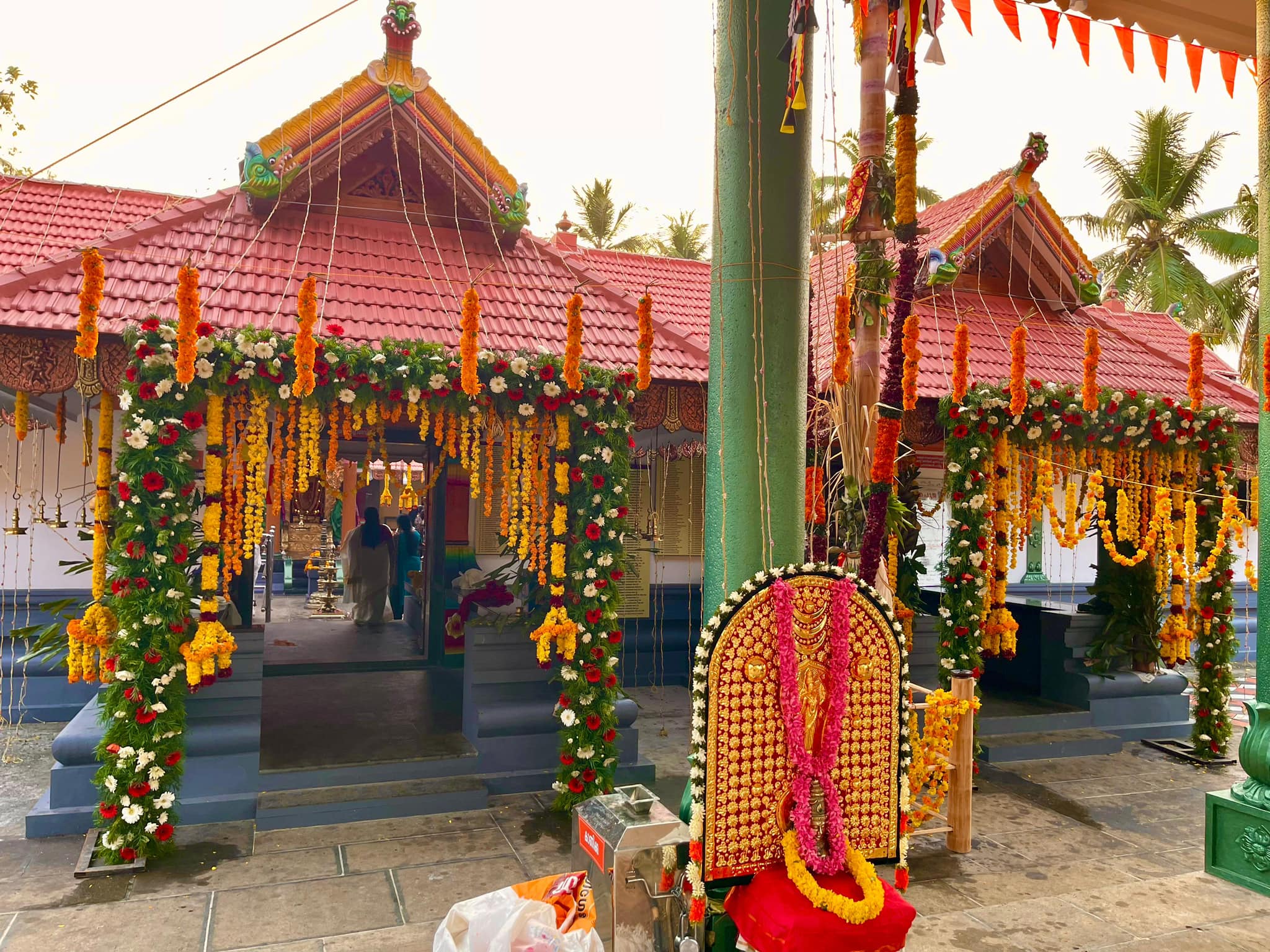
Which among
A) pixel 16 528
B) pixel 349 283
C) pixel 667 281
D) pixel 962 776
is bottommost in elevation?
pixel 962 776

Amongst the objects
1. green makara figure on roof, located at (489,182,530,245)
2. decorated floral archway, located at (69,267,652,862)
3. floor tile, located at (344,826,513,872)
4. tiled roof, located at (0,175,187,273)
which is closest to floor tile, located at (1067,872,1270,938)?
decorated floral archway, located at (69,267,652,862)

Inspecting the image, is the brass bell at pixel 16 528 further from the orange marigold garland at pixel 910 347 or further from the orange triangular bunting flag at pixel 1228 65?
the orange triangular bunting flag at pixel 1228 65

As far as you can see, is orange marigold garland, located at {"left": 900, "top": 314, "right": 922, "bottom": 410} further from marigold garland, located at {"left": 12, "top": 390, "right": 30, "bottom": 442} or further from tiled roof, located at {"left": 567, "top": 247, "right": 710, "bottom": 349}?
marigold garland, located at {"left": 12, "top": 390, "right": 30, "bottom": 442}

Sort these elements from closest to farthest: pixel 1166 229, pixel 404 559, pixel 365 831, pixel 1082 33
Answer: pixel 1082 33, pixel 365 831, pixel 404 559, pixel 1166 229

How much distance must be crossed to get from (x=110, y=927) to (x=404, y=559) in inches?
343

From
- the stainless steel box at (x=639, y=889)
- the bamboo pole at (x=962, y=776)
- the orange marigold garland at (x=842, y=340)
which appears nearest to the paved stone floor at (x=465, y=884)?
the bamboo pole at (x=962, y=776)

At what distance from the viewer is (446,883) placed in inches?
220

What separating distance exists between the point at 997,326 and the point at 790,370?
22.3ft

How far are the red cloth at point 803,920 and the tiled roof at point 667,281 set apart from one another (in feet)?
22.5

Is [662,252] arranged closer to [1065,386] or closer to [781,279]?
[1065,386]

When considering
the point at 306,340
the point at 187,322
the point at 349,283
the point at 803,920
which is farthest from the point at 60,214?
the point at 803,920

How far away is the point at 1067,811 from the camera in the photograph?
736cm

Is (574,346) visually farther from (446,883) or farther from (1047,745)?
(1047,745)

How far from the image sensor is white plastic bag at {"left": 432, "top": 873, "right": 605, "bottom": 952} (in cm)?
350
